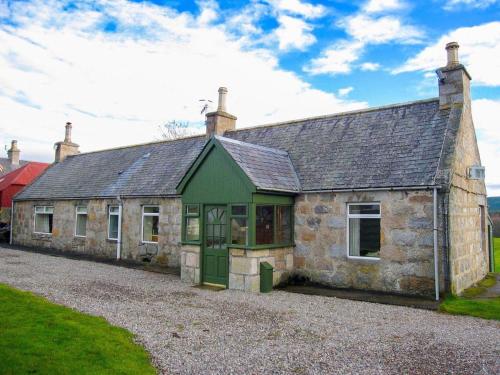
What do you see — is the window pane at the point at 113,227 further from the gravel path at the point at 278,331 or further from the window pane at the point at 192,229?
the window pane at the point at 192,229

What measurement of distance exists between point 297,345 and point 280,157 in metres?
7.93

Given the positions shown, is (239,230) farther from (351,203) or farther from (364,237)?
(364,237)

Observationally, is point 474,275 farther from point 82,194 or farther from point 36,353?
point 82,194

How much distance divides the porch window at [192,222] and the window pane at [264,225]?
2.14 m

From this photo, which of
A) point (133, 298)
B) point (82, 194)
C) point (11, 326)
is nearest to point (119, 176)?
point (82, 194)

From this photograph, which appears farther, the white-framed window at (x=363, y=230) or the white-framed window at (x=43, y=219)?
the white-framed window at (x=43, y=219)

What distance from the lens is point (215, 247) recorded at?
40.5ft

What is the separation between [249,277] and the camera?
1130 centimetres

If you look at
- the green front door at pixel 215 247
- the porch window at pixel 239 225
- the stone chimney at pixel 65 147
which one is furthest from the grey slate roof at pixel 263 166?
the stone chimney at pixel 65 147

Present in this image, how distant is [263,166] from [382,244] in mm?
4093

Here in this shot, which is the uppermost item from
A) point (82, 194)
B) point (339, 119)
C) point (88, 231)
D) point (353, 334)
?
point (339, 119)

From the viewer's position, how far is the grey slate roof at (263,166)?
1173 centimetres

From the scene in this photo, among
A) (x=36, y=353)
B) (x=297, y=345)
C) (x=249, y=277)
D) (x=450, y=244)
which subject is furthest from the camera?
(x=249, y=277)

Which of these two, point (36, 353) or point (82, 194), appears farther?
point (82, 194)
